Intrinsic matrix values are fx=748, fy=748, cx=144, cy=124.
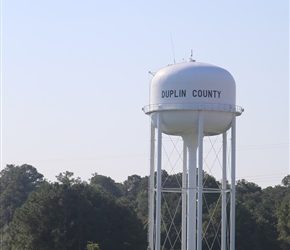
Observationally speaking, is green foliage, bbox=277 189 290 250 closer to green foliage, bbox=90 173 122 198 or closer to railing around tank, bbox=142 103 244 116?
railing around tank, bbox=142 103 244 116

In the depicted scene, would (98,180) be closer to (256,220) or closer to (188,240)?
(256,220)

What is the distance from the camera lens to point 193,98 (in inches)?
1631

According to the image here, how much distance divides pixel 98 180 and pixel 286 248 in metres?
47.4

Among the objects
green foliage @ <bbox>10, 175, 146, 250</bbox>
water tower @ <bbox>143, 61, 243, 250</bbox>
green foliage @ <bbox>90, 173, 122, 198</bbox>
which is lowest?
green foliage @ <bbox>10, 175, 146, 250</bbox>

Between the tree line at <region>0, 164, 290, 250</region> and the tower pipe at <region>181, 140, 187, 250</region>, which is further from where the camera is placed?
the tree line at <region>0, 164, 290, 250</region>

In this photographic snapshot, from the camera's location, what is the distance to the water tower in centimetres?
4131

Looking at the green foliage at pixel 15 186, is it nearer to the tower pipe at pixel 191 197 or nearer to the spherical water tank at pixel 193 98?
the tower pipe at pixel 191 197

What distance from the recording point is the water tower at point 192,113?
4131 centimetres

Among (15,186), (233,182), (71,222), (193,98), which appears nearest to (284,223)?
(71,222)

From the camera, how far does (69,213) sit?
203ft

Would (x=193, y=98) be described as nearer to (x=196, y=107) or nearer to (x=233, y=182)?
(x=196, y=107)

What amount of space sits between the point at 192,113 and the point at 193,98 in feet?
2.77

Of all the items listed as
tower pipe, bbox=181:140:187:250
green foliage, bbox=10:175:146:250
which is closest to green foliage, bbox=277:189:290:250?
Result: green foliage, bbox=10:175:146:250

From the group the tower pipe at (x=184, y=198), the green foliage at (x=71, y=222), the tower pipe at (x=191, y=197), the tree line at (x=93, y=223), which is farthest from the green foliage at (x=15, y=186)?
the tower pipe at (x=191, y=197)
